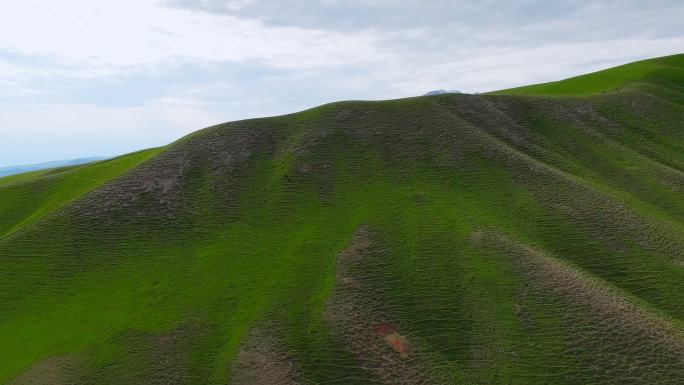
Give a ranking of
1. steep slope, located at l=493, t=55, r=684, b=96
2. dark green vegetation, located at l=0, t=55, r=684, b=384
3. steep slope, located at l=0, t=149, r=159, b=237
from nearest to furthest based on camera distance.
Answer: dark green vegetation, located at l=0, t=55, r=684, b=384 < steep slope, located at l=0, t=149, r=159, b=237 < steep slope, located at l=493, t=55, r=684, b=96

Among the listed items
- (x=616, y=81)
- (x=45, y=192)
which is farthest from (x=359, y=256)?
(x=616, y=81)

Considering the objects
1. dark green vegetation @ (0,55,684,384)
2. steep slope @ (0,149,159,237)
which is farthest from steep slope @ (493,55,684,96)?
steep slope @ (0,149,159,237)

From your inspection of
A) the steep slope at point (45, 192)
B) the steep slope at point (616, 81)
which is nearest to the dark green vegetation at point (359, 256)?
the steep slope at point (45, 192)

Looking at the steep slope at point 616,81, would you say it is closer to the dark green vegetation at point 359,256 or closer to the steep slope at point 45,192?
the dark green vegetation at point 359,256

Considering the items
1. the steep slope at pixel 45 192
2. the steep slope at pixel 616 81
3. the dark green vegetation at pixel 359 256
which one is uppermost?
the steep slope at pixel 616 81

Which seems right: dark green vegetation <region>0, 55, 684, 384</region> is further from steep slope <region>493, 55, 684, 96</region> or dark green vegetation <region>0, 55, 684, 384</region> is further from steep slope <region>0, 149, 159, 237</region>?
steep slope <region>493, 55, 684, 96</region>

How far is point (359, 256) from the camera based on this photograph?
144 ft

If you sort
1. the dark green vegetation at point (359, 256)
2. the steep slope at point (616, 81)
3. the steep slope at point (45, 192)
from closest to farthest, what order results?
the dark green vegetation at point (359, 256) < the steep slope at point (45, 192) < the steep slope at point (616, 81)

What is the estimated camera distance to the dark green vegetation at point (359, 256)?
3394 centimetres

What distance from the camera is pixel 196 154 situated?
2496 inches

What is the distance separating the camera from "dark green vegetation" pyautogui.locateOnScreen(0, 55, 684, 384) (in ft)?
111

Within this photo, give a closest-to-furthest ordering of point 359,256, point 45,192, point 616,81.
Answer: point 359,256, point 45,192, point 616,81

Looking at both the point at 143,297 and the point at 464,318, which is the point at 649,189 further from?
the point at 143,297

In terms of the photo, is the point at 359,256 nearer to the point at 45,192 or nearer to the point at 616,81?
the point at 45,192
